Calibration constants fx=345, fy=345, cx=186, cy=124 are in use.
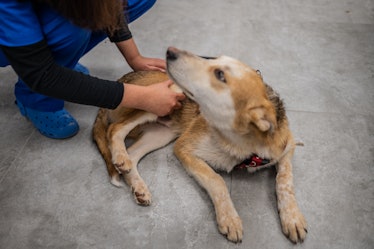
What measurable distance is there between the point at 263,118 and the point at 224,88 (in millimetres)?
199

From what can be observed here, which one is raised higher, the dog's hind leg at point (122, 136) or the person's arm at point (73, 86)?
the person's arm at point (73, 86)

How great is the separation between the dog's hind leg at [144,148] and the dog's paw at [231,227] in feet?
1.12

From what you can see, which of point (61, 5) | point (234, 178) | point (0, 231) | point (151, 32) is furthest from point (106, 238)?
point (151, 32)

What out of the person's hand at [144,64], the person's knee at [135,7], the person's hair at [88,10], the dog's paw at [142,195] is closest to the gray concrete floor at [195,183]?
the dog's paw at [142,195]

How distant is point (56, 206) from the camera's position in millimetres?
1546

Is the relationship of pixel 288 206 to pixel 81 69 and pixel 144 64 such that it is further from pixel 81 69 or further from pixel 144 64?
pixel 81 69

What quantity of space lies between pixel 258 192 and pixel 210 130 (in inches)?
14.3

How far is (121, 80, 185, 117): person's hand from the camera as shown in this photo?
5.04 ft

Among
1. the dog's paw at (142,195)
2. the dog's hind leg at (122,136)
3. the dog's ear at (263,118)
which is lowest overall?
the dog's paw at (142,195)

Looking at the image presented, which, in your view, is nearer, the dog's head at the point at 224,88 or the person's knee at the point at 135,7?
the dog's head at the point at 224,88

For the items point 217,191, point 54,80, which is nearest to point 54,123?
point 54,80

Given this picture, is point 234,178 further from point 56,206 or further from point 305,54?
point 305,54

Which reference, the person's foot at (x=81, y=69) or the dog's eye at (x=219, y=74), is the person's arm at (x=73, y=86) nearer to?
the dog's eye at (x=219, y=74)

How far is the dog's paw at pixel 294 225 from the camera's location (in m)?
1.39
